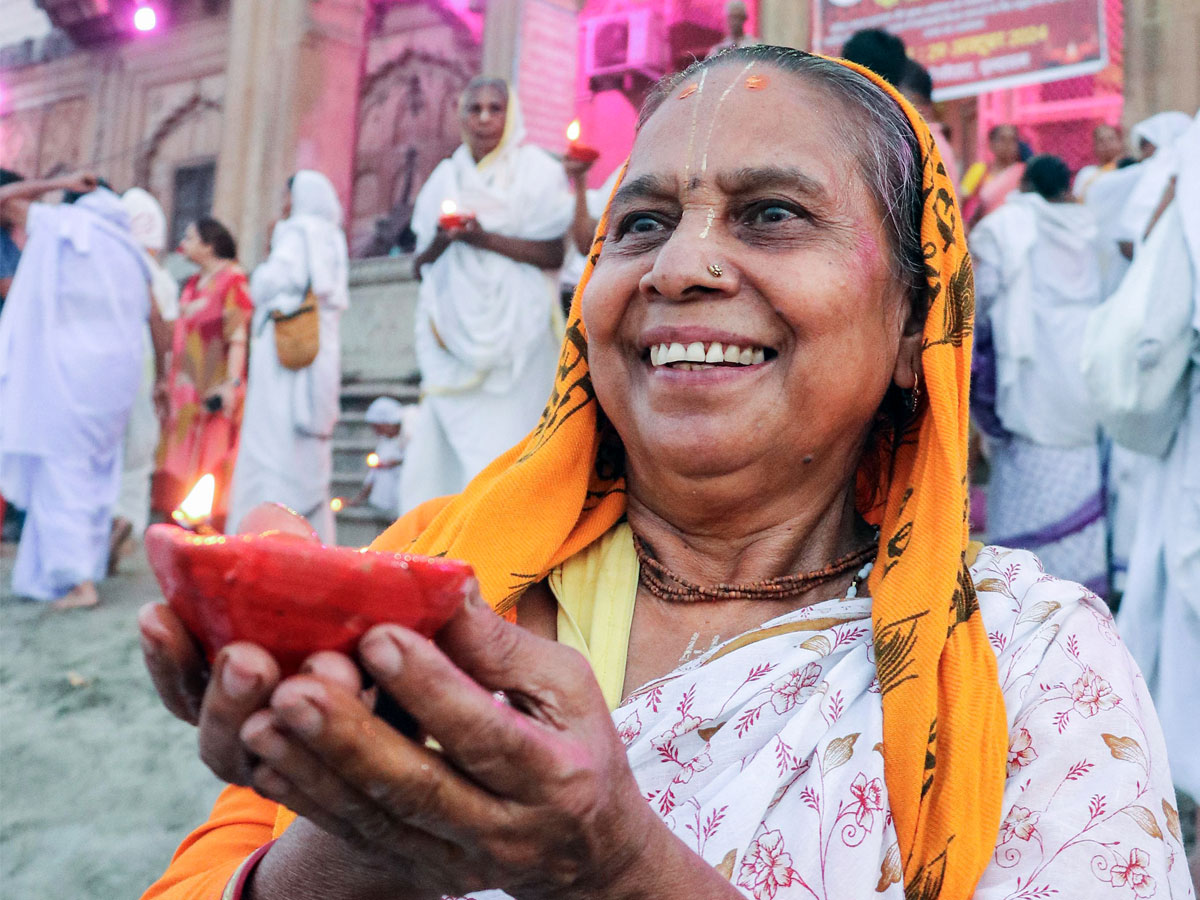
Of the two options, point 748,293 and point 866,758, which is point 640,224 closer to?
point 748,293

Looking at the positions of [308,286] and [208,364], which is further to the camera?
[208,364]

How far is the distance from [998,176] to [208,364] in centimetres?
549

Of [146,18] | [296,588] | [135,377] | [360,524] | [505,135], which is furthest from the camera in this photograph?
[146,18]

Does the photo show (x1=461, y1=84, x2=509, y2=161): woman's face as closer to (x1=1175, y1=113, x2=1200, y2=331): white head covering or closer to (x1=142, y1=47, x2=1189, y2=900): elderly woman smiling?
(x1=1175, y1=113, x2=1200, y2=331): white head covering

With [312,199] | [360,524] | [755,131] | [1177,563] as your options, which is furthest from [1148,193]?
[360,524]

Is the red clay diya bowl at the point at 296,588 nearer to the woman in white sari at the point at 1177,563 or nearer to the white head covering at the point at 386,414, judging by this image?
the woman in white sari at the point at 1177,563

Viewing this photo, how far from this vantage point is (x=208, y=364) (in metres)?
7.45

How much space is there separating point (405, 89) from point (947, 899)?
14504 millimetres

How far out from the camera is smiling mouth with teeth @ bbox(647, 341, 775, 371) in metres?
1.39

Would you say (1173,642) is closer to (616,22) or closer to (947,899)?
(947,899)

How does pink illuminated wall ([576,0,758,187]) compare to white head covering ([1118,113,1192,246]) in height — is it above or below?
above

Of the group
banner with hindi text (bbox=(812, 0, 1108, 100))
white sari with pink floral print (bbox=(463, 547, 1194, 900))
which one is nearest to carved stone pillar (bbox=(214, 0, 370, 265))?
banner with hindi text (bbox=(812, 0, 1108, 100))

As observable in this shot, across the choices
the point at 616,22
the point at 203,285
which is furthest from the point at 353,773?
the point at 616,22

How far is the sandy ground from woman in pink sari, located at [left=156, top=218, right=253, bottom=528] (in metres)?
2.44
